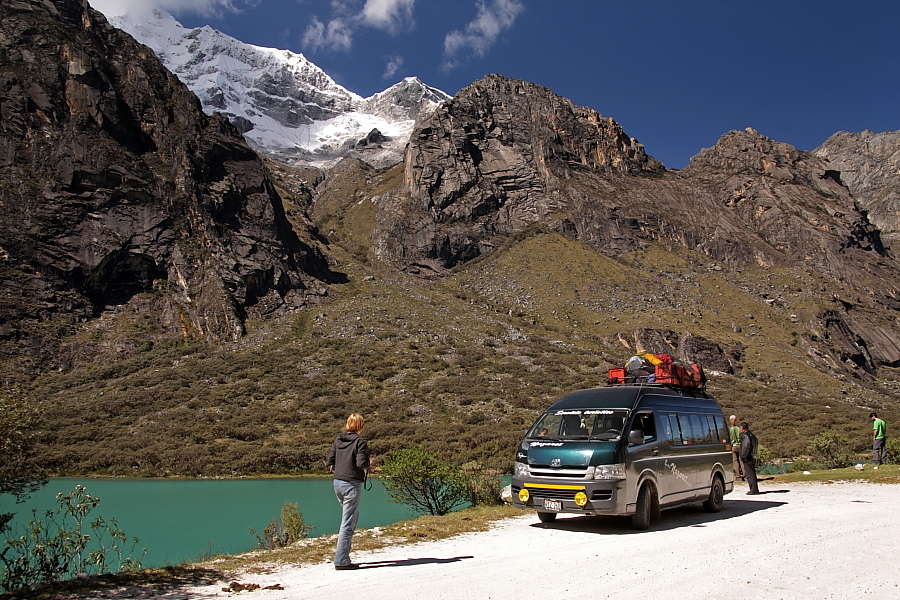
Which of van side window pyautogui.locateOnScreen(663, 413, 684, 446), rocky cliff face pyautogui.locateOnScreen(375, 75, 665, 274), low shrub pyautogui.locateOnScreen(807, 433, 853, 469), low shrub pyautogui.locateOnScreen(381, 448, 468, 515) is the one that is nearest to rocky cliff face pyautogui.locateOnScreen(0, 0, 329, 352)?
rocky cliff face pyautogui.locateOnScreen(375, 75, 665, 274)

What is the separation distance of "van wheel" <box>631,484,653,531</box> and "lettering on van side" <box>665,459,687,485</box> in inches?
33.3

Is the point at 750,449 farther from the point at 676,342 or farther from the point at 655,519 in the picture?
the point at 676,342

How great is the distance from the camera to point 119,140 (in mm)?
79312

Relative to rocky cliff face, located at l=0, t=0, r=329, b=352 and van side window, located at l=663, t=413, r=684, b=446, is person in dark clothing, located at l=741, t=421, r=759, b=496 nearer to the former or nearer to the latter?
van side window, located at l=663, t=413, r=684, b=446

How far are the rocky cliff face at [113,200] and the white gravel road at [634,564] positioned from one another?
6635 centimetres

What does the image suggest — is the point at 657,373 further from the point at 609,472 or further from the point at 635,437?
the point at 609,472

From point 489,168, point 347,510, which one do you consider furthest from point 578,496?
point 489,168

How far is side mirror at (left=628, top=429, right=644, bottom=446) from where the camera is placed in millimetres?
9375

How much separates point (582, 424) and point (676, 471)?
2.22 metres

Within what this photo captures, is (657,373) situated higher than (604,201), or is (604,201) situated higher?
(604,201)

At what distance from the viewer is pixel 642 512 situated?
986cm

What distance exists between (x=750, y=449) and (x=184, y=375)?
55.3 meters

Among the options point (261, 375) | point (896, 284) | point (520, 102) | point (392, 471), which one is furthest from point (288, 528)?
point (896, 284)

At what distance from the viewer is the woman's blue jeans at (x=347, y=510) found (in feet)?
24.6
